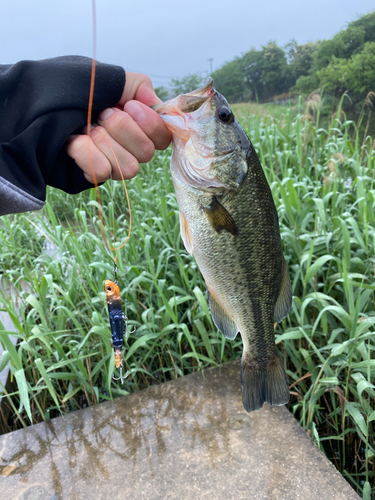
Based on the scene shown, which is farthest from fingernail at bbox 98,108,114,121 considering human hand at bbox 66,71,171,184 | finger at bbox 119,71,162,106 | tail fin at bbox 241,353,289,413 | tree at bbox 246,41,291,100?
tree at bbox 246,41,291,100

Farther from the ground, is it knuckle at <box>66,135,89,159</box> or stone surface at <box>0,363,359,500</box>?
knuckle at <box>66,135,89,159</box>

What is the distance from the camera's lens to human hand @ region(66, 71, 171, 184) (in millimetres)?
1209

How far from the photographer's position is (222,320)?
1321 millimetres

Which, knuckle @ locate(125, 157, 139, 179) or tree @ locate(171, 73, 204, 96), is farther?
tree @ locate(171, 73, 204, 96)

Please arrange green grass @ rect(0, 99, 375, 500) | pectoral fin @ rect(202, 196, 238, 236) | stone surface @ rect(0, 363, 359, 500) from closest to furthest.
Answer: pectoral fin @ rect(202, 196, 238, 236) → stone surface @ rect(0, 363, 359, 500) → green grass @ rect(0, 99, 375, 500)

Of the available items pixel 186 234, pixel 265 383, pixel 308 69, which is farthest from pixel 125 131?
pixel 308 69

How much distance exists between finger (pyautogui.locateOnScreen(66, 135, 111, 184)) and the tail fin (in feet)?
2.74

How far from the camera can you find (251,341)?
133cm

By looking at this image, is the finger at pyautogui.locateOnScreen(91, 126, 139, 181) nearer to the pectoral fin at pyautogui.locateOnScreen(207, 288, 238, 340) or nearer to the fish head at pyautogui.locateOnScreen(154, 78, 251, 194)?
the fish head at pyautogui.locateOnScreen(154, 78, 251, 194)

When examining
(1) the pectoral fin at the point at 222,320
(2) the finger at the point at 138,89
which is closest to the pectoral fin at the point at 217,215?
(1) the pectoral fin at the point at 222,320

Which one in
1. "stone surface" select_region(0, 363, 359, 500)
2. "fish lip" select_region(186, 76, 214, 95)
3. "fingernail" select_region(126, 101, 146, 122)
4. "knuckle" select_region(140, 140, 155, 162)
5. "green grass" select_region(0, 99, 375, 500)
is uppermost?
"fish lip" select_region(186, 76, 214, 95)

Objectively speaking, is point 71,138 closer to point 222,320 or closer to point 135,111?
point 135,111

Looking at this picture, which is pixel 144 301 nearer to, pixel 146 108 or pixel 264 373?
pixel 264 373

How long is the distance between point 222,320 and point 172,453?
2.57 feet
